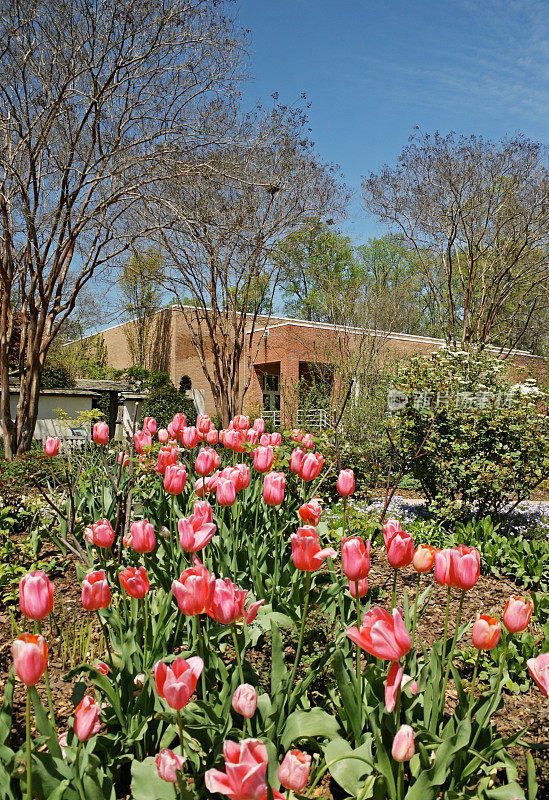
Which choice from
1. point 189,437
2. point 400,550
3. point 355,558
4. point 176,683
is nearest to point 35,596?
point 176,683

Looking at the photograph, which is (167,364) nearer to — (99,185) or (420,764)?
(99,185)

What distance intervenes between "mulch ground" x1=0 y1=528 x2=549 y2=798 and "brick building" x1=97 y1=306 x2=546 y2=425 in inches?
381

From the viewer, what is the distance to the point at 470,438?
5.55 metres

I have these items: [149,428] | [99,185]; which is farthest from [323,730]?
[99,185]

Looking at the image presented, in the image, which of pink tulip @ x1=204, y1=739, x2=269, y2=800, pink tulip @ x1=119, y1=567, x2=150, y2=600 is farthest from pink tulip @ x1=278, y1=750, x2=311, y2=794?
pink tulip @ x1=119, y1=567, x2=150, y2=600

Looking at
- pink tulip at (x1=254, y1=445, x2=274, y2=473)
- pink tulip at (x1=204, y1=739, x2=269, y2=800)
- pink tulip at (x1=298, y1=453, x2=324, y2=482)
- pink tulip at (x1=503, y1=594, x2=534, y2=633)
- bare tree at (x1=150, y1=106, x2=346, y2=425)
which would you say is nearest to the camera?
pink tulip at (x1=204, y1=739, x2=269, y2=800)

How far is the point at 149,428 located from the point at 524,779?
263cm

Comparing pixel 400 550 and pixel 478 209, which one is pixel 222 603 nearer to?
pixel 400 550

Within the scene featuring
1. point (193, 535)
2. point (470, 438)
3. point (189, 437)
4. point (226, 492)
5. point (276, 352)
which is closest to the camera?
point (193, 535)

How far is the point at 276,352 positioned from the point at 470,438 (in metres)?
15.8

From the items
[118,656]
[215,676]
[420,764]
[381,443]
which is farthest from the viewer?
[381,443]

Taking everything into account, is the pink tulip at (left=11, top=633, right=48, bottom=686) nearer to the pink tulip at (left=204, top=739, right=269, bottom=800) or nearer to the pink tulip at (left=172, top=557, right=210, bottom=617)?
the pink tulip at (left=172, top=557, right=210, bottom=617)

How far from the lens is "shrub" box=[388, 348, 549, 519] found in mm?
5375

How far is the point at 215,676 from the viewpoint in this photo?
1.91 m
